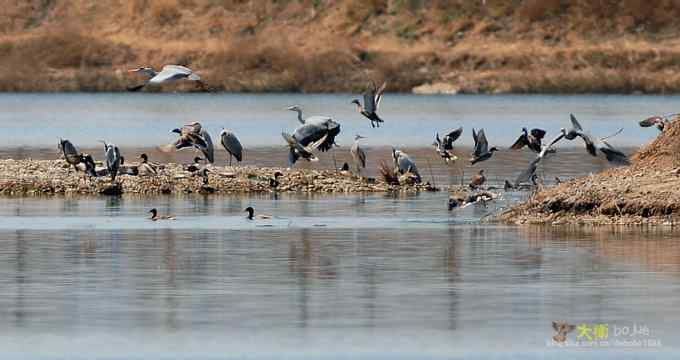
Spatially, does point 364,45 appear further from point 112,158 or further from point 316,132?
point 112,158

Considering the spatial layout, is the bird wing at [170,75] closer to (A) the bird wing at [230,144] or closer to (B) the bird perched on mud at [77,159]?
(B) the bird perched on mud at [77,159]

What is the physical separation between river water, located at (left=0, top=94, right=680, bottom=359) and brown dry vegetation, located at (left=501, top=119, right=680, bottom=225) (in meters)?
0.52

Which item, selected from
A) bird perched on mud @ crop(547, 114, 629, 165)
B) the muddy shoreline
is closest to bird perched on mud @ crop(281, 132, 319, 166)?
the muddy shoreline

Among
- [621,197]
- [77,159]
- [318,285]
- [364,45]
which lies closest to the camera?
[318,285]

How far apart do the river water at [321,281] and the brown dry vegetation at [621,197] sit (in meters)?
0.52

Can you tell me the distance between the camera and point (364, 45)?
106m

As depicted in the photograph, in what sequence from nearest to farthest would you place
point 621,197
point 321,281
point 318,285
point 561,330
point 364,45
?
point 561,330 → point 318,285 → point 321,281 → point 621,197 → point 364,45

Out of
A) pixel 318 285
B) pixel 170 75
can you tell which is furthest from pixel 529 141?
pixel 318 285

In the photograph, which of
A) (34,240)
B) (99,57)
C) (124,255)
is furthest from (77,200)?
(99,57)

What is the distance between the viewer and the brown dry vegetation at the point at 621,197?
71.7 ft

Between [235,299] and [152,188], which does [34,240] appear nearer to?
[235,299]

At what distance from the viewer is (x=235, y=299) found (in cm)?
1551

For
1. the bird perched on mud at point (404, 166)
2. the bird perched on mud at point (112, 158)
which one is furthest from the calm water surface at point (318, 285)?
the bird perched on mud at point (404, 166)

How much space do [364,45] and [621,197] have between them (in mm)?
83867
